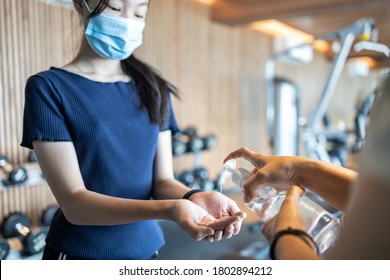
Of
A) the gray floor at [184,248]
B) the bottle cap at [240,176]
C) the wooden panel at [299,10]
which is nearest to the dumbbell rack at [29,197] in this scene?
the gray floor at [184,248]

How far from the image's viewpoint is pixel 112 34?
80cm

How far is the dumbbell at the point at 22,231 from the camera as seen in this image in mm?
1337

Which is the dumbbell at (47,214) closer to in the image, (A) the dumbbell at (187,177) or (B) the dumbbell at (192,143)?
(A) the dumbbell at (187,177)

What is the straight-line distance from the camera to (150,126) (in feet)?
2.80

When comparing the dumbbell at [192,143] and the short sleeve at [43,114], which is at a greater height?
the short sleeve at [43,114]

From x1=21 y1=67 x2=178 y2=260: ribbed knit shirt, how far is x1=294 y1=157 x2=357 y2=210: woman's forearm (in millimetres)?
342

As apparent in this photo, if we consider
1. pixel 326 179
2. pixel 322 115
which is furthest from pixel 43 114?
pixel 322 115

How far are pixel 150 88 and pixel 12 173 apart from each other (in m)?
0.90

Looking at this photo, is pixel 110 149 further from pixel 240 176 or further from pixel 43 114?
pixel 240 176

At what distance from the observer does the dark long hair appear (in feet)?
2.86

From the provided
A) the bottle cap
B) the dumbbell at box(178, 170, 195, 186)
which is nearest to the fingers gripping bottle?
the bottle cap

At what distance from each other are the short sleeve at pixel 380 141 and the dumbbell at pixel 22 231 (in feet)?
3.87

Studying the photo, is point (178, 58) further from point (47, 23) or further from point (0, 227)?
point (0, 227)
